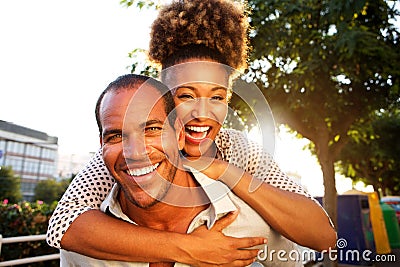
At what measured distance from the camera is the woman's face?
2256 millimetres

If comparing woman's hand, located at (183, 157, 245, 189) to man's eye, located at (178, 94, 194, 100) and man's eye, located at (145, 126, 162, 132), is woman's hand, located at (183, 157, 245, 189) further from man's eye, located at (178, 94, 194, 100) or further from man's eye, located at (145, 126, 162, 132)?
man's eye, located at (178, 94, 194, 100)

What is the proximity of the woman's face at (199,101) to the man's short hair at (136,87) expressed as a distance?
216 millimetres

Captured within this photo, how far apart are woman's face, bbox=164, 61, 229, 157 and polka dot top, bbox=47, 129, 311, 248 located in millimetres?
213

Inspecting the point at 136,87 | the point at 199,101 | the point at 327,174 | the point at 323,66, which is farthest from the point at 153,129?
the point at 327,174

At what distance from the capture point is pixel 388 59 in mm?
7152

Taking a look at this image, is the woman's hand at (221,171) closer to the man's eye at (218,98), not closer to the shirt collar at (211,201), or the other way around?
the shirt collar at (211,201)

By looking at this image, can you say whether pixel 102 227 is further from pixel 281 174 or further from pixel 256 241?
pixel 281 174

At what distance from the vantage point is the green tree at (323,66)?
707 cm

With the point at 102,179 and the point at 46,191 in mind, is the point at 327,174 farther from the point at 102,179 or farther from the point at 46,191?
the point at 46,191

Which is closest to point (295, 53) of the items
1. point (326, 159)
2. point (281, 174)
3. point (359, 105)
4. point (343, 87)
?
point (343, 87)

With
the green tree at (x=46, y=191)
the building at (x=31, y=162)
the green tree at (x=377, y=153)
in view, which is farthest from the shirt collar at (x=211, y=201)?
the building at (x=31, y=162)

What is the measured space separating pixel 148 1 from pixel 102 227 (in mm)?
4325

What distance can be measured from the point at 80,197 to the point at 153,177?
1.65 ft

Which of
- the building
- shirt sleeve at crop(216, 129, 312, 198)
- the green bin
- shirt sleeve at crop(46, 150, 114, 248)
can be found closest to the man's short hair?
shirt sleeve at crop(46, 150, 114, 248)
